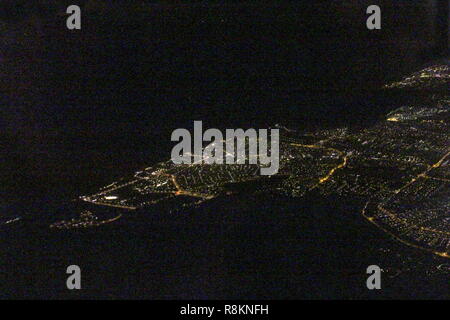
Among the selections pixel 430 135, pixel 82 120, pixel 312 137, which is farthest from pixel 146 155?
pixel 430 135

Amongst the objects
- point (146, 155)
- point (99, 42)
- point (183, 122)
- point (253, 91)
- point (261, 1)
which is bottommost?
point (146, 155)

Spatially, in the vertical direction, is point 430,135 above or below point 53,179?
above

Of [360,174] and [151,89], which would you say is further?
[151,89]

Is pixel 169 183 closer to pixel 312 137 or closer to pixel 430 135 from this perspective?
pixel 312 137

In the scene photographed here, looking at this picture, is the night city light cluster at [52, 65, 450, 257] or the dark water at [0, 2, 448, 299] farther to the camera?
the dark water at [0, 2, 448, 299]

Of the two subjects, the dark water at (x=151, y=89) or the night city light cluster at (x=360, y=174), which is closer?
the night city light cluster at (x=360, y=174)
